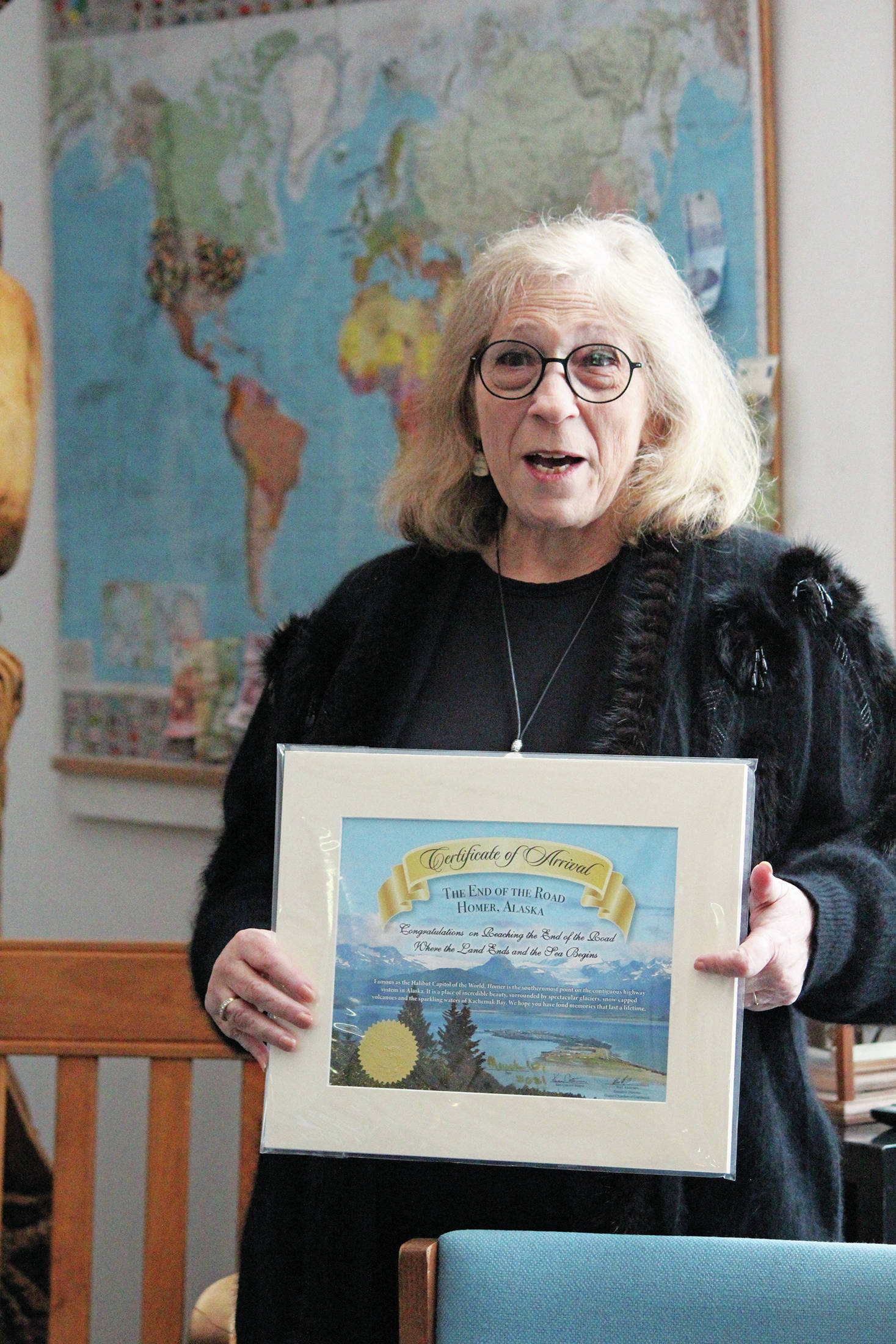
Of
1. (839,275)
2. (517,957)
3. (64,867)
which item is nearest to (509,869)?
(517,957)

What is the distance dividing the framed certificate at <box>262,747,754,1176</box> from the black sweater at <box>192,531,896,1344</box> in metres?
0.15

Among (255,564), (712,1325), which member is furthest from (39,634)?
(712,1325)

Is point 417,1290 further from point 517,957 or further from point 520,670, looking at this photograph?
point 520,670

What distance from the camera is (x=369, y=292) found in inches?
107

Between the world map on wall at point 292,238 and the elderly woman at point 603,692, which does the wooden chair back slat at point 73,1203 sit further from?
the world map on wall at point 292,238

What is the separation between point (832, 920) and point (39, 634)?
7.73 feet

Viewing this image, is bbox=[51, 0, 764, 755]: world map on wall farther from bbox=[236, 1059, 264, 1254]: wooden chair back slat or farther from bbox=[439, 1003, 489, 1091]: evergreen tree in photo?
bbox=[439, 1003, 489, 1091]: evergreen tree in photo

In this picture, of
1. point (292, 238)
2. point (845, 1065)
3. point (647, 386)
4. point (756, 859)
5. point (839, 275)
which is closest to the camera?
point (756, 859)

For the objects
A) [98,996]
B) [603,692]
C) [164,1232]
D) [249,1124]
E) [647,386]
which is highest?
[647,386]

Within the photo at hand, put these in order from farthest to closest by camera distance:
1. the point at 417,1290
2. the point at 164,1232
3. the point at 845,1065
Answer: the point at 845,1065 → the point at 164,1232 → the point at 417,1290

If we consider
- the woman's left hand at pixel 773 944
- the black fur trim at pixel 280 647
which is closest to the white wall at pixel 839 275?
the black fur trim at pixel 280 647

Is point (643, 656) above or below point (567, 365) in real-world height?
below

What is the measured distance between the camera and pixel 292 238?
2783 mm

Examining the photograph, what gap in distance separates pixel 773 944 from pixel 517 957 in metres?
0.20
